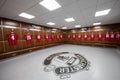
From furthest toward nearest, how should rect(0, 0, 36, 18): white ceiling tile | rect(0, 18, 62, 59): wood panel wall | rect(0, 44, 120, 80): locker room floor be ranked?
rect(0, 18, 62, 59): wood panel wall
rect(0, 0, 36, 18): white ceiling tile
rect(0, 44, 120, 80): locker room floor

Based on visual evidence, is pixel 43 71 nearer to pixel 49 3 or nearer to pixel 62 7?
pixel 49 3

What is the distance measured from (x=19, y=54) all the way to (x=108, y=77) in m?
5.64

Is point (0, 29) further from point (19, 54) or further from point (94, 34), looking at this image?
point (94, 34)

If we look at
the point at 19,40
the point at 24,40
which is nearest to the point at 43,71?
the point at 19,40

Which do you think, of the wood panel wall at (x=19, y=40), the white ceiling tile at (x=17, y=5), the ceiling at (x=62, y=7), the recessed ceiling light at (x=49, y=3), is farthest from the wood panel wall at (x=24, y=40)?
the recessed ceiling light at (x=49, y=3)

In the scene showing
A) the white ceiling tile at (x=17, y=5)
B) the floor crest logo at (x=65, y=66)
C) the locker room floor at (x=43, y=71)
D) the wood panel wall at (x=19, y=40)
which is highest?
the white ceiling tile at (x=17, y=5)

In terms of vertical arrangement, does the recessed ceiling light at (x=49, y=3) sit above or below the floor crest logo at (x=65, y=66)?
above

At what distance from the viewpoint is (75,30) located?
35.0ft

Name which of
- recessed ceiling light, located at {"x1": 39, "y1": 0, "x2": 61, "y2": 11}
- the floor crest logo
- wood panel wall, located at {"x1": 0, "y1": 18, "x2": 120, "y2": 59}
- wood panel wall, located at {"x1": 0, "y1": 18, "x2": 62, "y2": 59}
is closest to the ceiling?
recessed ceiling light, located at {"x1": 39, "y1": 0, "x2": 61, "y2": 11}

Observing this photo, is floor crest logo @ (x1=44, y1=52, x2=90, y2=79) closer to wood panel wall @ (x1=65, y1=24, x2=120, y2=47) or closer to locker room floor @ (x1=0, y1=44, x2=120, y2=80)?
locker room floor @ (x1=0, y1=44, x2=120, y2=80)

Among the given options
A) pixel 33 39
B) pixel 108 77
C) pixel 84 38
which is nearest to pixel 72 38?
pixel 84 38

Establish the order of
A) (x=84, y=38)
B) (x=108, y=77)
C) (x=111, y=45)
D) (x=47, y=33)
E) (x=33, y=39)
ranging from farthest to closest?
(x=84, y=38) → (x=47, y=33) → (x=111, y=45) → (x=33, y=39) → (x=108, y=77)

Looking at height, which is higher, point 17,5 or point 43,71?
point 17,5

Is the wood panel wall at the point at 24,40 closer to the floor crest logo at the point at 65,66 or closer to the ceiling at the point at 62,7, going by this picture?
the ceiling at the point at 62,7
